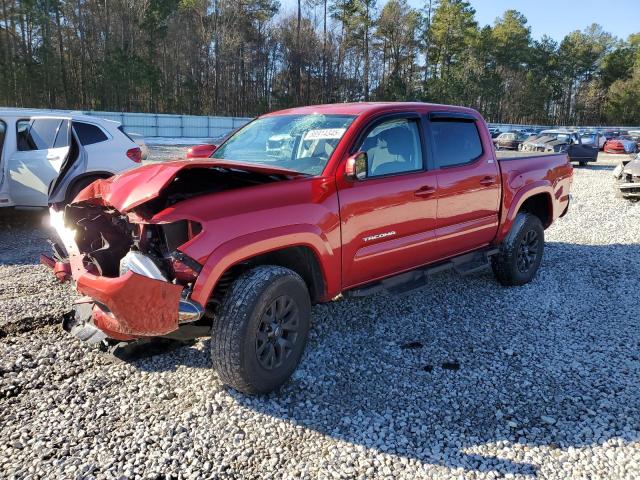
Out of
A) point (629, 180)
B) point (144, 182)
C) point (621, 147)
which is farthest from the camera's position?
point (621, 147)

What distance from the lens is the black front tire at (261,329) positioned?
2920 millimetres

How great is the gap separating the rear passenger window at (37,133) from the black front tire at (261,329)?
18.8ft

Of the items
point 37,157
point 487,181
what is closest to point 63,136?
point 37,157

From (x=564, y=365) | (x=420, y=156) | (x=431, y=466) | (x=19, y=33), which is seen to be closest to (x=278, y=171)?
(x=420, y=156)

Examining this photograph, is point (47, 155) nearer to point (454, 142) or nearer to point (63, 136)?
point (63, 136)

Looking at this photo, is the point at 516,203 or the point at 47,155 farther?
the point at 47,155

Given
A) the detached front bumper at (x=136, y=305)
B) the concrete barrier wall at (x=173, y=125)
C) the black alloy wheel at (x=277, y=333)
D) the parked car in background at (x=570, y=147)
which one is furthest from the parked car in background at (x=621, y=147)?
the detached front bumper at (x=136, y=305)

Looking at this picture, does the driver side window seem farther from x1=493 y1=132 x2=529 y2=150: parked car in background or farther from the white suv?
x1=493 y1=132 x2=529 y2=150: parked car in background

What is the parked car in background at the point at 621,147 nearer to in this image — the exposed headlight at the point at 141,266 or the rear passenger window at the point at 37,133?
the rear passenger window at the point at 37,133

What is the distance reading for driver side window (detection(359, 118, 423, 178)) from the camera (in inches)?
150

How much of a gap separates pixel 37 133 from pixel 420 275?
6197mm

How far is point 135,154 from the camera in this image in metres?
7.86

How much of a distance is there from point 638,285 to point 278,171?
4.78 metres

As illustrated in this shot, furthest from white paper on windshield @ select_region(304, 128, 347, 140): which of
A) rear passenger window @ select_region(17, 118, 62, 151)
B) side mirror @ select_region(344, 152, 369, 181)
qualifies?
rear passenger window @ select_region(17, 118, 62, 151)
